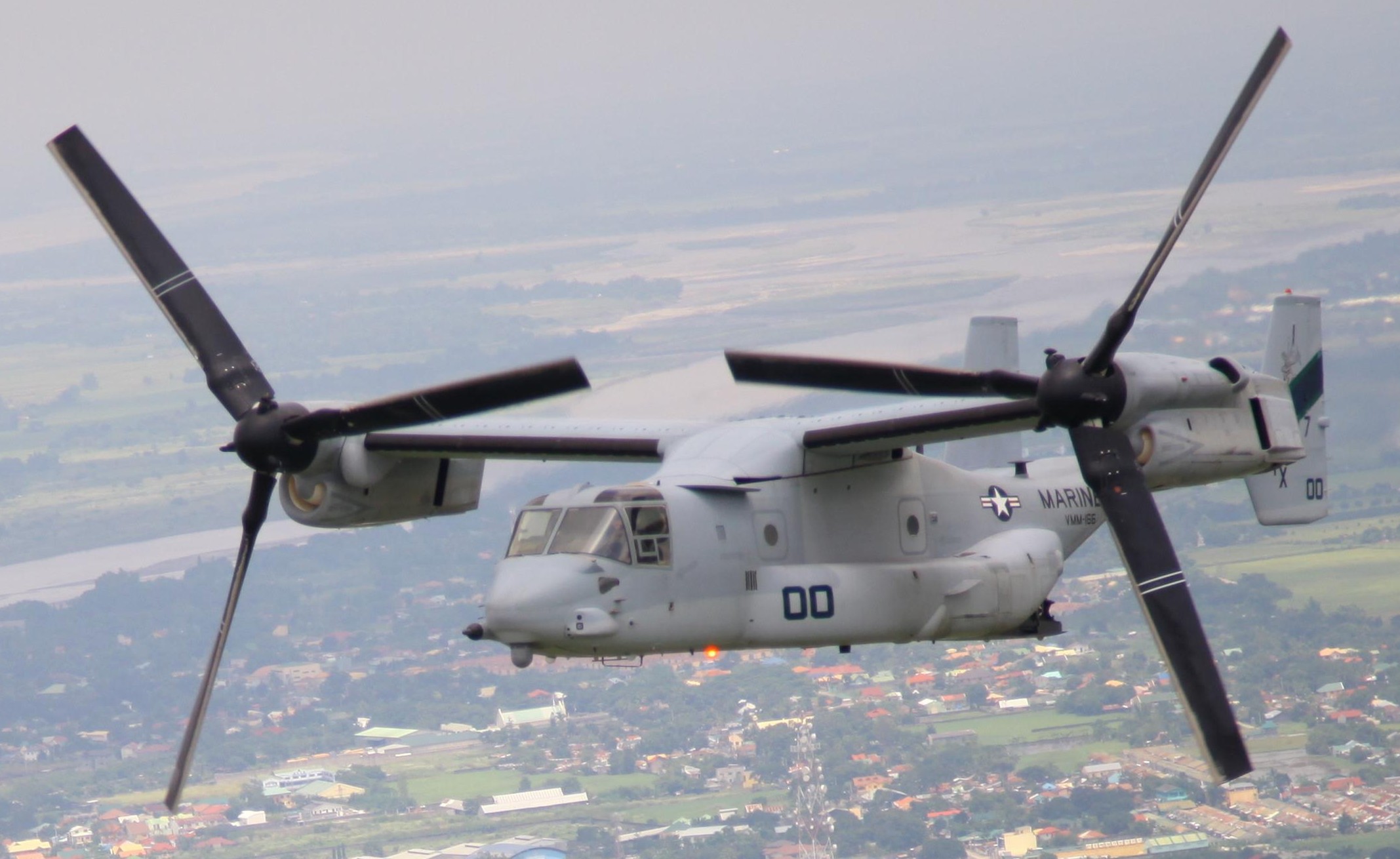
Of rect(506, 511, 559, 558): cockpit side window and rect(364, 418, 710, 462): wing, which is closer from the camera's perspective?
rect(506, 511, 559, 558): cockpit side window

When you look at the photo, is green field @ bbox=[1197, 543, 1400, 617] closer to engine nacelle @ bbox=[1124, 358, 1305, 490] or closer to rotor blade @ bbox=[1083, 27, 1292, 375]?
engine nacelle @ bbox=[1124, 358, 1305, 490]

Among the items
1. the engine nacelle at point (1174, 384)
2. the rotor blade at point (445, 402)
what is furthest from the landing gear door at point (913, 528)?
the rotor blade at point (445, 402)

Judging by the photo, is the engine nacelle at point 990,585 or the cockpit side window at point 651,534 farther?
the engine nacelle at point 990,585

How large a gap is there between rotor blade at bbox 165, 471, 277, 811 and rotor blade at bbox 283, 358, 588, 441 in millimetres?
1157

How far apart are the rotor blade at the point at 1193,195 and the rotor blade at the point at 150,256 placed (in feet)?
38.9

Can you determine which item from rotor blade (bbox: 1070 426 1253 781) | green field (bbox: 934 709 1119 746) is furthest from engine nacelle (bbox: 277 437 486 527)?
green field (bbox: 934 709 1119 746)

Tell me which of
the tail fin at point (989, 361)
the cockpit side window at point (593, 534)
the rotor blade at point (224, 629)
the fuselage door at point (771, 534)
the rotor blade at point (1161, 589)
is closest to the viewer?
the rotor blade at point (1161, 589)

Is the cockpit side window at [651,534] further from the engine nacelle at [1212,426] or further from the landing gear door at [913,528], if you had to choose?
the engine nacelle at [1212,426]

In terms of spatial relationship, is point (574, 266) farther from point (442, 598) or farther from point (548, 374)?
point (548, 374)

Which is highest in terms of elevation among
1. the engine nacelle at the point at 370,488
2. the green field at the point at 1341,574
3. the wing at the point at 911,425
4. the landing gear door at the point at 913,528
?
the green field at the point at 1341,574

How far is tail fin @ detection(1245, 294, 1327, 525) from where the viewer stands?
31469mm

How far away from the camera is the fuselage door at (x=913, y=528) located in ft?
90.1

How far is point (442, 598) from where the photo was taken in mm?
117375

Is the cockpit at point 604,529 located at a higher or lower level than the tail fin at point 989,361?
lower
